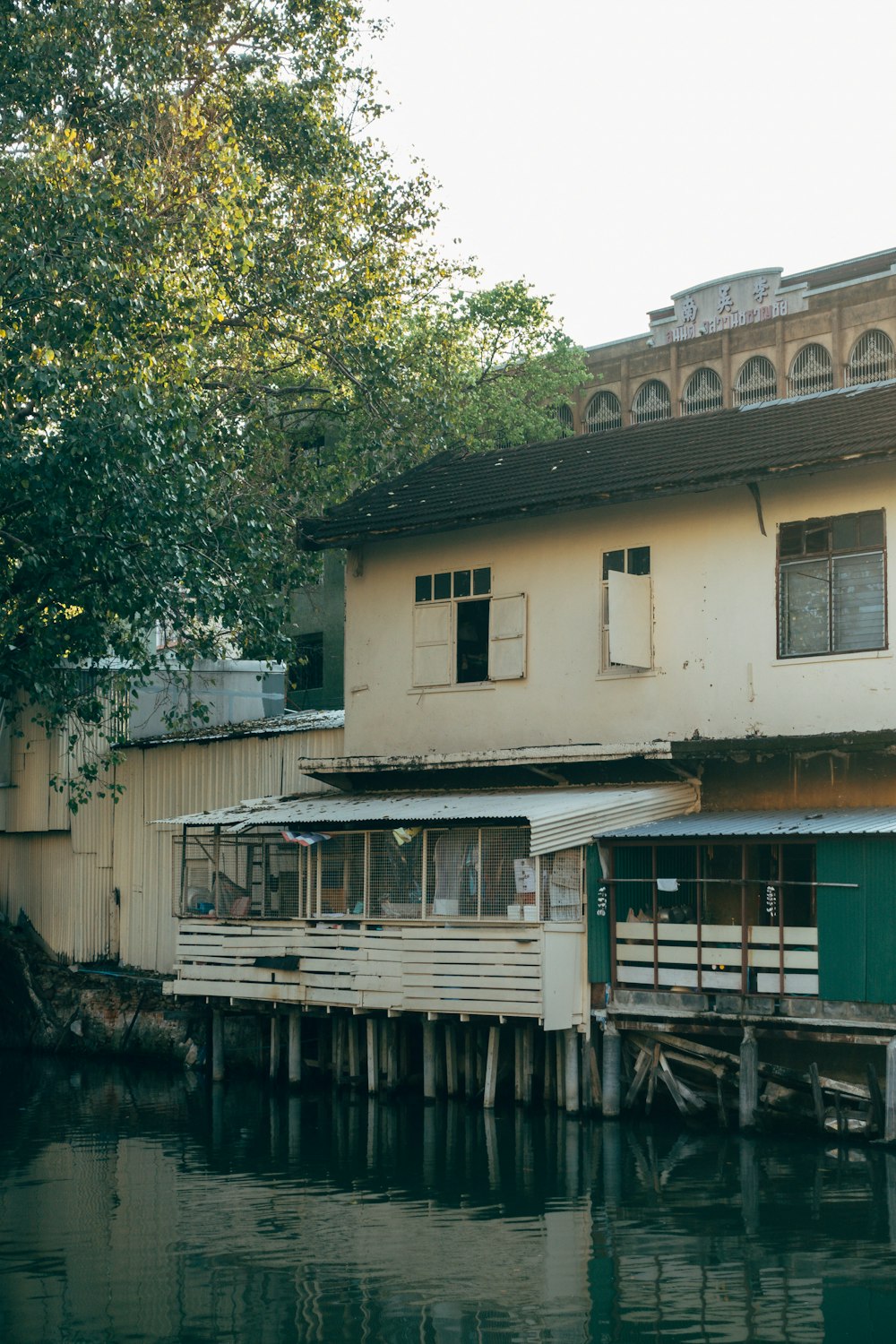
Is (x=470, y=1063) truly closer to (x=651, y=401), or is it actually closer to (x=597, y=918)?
(x=597, y=918)

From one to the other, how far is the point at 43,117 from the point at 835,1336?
25.6 meters

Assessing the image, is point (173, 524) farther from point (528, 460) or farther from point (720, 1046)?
point (720, 1046)

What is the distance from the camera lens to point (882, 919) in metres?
18.6

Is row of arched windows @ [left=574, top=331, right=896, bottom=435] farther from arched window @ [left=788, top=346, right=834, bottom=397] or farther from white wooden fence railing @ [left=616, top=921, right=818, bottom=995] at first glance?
white wooden fence railing @ [left=616, top=921, right=818, bottom=995]

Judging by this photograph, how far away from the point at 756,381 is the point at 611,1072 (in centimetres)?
3365

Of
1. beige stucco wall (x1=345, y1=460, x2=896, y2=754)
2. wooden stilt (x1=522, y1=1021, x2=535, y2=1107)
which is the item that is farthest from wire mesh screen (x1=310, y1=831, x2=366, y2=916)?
wooden stilt (x1=522, y1=1021, x2=535, y2=1107)

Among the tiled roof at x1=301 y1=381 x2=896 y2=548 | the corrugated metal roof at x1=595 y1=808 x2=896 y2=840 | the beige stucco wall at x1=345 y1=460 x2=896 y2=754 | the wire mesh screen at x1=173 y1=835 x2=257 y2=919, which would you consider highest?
the tiled roof at x1=301 y1=381 x2=896 y2=548

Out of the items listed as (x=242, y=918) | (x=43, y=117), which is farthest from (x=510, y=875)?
(x=43, y=117)

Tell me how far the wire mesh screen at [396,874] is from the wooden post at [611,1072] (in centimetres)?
304

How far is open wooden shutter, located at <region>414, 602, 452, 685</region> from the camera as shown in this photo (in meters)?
24.8

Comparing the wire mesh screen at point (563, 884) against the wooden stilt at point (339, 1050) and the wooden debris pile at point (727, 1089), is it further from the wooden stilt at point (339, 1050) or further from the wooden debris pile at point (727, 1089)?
the wooden stilt at point (339, 1050)

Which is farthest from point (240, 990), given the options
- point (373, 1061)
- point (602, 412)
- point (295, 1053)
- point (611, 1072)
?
point (602, 412)

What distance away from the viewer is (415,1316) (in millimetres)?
12664

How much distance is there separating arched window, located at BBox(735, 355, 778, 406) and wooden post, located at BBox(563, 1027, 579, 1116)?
32416 mm
